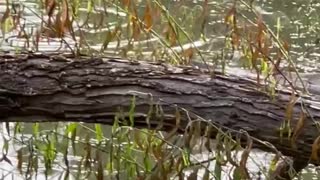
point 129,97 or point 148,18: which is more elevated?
point 148,18

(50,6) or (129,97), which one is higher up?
(50,6)

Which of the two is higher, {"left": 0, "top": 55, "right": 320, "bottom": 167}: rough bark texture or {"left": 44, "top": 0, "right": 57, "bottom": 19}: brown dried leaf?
{"left": 44, "top": 0, "right": 57, "bottom": 19}: brown dried leaf

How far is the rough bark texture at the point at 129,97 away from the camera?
90.0 inches

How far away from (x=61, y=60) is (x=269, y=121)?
0.56m

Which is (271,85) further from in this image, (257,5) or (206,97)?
(257,5)

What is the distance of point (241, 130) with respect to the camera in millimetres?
2188

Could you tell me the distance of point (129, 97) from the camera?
2279 mm

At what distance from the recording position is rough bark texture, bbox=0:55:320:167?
2.29 metres

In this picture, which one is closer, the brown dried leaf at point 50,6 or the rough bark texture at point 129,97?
the brown dried leaf at point 50,6

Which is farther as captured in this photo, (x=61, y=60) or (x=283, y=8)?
(x=283, y=8)

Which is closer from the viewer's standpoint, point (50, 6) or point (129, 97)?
point (50, 6)

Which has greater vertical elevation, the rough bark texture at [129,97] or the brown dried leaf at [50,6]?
the brown dried leaf at [50,6]

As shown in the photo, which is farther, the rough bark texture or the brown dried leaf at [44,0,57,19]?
the rough bark texture

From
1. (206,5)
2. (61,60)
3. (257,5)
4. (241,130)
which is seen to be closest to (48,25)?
(61,60)
